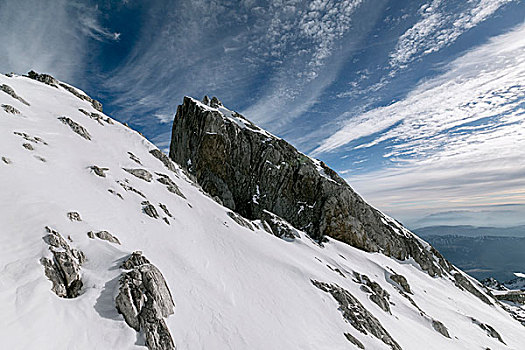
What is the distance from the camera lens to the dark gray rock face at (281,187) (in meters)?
58.8

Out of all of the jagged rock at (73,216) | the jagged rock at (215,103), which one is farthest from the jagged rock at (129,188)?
the jagged rock at (215,103)

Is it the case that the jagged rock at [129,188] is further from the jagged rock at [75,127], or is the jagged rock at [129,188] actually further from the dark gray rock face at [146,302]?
the jagged rock at [75,127]

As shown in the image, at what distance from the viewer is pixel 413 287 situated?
153 ft

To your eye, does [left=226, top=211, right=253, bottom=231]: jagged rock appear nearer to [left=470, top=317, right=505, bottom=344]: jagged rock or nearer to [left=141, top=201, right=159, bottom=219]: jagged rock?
[left=141, top=201, right=159, bottom=219]: jagged rock

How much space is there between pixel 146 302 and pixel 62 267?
4.25m

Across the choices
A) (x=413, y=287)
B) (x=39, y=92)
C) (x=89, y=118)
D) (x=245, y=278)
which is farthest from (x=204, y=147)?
(x=413, y=287)

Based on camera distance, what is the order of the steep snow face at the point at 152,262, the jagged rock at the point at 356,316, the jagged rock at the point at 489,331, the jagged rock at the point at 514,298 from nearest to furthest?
the steep snow face at the point at 152,262 < the jagged rock at the point at 356,316 < the jagged rock at the point at 489,331 < the jagged rock at the point at 514,298

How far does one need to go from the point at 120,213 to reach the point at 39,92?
3927 centimetres

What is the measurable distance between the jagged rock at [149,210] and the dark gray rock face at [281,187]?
119ft

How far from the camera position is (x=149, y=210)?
22.8 meters

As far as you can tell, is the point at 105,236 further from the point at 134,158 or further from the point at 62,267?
the point at 134,158

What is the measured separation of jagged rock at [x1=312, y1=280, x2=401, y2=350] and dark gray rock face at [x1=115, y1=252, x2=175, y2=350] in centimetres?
1698

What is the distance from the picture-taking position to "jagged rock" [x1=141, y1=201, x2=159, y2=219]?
22.4 m

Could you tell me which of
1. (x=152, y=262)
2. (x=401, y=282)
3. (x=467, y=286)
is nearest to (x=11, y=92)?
(x=152, y=262)
